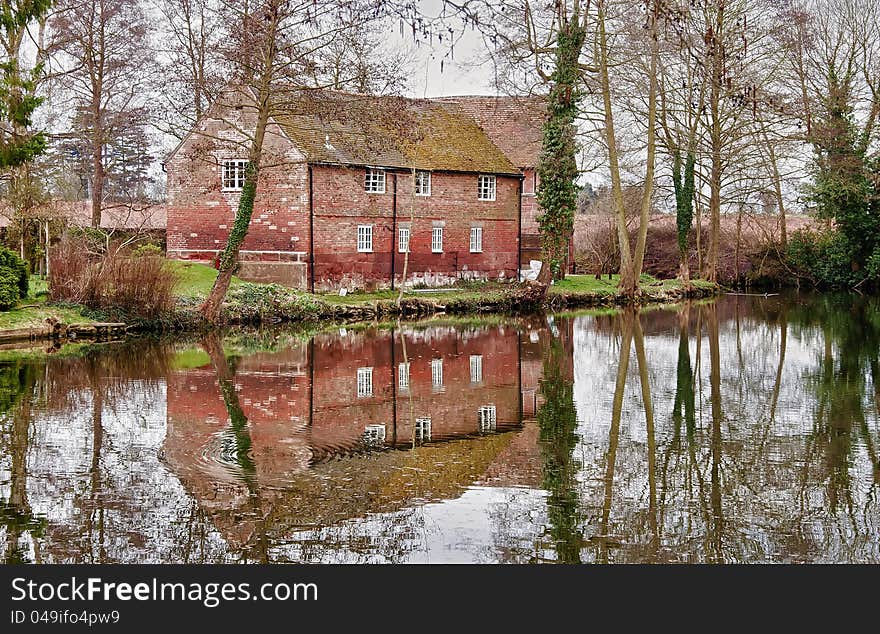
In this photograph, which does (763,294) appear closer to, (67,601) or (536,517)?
(536,517)

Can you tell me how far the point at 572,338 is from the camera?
25203 mm

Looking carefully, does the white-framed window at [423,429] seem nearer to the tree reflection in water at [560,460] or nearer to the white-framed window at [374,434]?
the white-framed window at [374,434]

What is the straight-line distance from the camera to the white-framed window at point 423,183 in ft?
127

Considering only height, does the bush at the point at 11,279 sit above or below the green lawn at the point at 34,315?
above

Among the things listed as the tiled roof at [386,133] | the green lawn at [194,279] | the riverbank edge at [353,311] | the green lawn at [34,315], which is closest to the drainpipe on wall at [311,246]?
the tiled roof at [386,133]

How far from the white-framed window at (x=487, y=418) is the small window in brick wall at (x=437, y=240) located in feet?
81.1

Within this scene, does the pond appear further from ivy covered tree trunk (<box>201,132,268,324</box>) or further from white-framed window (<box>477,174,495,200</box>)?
white-framed window (<box>477,174,495,200</box>)

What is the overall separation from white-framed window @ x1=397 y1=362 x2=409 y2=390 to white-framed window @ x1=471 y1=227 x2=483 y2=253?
21345 millimetres

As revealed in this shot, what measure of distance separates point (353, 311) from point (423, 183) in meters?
9.25

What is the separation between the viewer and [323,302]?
30.6 meters

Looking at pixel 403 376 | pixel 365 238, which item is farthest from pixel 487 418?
pixel 365 238

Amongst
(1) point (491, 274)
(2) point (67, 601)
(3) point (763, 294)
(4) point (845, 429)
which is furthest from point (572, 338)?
(3) point (763, 294)

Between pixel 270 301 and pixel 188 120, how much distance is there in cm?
548

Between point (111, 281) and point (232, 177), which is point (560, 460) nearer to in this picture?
point (111, 281)
